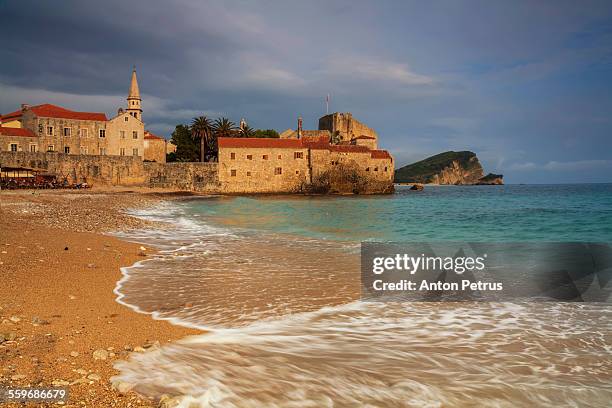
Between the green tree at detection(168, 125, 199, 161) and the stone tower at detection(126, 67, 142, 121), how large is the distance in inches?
277

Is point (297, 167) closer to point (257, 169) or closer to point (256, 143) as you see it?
point (257, 169)

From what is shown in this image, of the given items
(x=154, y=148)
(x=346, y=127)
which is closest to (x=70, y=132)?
(x=154, y=148)

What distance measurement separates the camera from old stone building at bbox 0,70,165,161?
185 ft

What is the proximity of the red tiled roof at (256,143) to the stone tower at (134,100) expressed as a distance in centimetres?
1805

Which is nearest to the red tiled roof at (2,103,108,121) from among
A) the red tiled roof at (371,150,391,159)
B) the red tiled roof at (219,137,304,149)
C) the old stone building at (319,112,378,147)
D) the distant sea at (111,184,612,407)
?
the red tiled roof at (219,137,304,149)

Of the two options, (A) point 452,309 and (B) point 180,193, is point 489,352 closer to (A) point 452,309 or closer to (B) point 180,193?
(A) point 452,309

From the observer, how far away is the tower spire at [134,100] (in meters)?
70.1

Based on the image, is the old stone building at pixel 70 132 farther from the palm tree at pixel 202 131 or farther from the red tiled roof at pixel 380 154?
the red tiled roof at pixel 380 154

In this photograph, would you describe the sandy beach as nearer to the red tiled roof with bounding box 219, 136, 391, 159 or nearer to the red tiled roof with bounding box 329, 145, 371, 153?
the red tiled roof with bounding box 219, 136, 391, 159

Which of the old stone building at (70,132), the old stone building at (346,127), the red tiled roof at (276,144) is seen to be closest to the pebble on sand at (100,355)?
the red tiled roof at (276,144)

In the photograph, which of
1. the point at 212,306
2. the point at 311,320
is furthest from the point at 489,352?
the point at 212,306

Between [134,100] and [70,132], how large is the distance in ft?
46.8

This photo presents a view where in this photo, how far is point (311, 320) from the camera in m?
6.46

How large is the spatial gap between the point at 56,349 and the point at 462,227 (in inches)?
974
